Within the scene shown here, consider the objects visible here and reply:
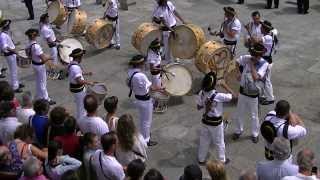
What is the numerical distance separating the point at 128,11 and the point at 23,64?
659 cm

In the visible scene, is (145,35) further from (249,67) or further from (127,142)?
(127,142)

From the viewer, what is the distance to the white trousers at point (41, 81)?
41.9 feet

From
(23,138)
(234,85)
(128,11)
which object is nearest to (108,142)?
(23,138)

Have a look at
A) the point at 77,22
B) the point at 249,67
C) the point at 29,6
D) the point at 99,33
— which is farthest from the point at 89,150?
the point at 29,6

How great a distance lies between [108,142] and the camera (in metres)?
7.36

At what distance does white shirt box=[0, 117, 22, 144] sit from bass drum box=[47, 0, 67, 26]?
340 inches

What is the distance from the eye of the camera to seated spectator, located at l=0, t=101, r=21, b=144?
853 centimetres

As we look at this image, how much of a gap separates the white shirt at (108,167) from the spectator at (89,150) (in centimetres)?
15

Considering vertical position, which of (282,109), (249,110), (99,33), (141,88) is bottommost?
(249,110)

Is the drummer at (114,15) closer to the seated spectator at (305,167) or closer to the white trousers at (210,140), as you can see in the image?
the white trousers at (210,140)

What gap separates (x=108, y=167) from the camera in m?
7.39

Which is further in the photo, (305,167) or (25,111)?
(25,111)

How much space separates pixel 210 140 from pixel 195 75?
4.42 m

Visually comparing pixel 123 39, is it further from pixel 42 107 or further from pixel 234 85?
pixel 42 107
